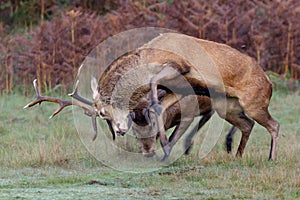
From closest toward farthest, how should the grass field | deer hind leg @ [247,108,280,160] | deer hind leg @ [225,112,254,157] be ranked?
the grass field < deer hind leg @ [247,108,280,160] < deer hind leg @ [225,112,254,157]

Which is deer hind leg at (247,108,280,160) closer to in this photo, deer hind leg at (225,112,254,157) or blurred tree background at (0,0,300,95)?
deer hind leg at (225,112,254,157)

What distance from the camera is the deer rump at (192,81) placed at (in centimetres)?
1002

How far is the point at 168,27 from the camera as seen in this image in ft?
60.9

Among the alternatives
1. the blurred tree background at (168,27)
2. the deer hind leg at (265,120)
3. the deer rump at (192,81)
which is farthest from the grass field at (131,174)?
the blurred tree background at (168,27)

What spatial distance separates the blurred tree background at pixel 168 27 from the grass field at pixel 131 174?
13.6 feet

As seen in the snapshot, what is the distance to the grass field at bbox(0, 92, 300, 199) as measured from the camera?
803 centimetres

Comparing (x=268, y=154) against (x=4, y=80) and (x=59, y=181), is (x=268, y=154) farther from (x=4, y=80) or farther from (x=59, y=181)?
(x=4, y=80)

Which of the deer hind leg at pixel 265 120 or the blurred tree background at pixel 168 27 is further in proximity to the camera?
the blurred tree background at pixel 168 27

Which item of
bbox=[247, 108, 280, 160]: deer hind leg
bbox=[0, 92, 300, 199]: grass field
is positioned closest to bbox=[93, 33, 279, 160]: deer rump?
bbox=[247, 108, 280, 160]: deer hind leg

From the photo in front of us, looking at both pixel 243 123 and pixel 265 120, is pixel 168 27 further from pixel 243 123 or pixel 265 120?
pixel 265 120

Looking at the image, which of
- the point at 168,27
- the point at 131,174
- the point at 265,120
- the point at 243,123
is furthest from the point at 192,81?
the point at 168,27

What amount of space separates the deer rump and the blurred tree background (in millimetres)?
6949

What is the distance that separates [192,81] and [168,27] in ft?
27.1

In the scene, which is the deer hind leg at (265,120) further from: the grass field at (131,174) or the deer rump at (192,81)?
the grass field at (131,174)
